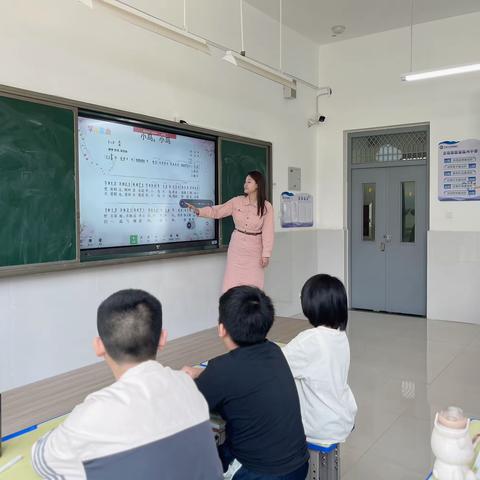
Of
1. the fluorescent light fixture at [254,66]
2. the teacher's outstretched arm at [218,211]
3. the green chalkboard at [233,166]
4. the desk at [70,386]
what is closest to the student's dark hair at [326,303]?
the desk at [70,386]

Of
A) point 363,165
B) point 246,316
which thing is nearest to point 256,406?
point 246,316

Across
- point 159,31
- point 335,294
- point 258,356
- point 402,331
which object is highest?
point 159,31

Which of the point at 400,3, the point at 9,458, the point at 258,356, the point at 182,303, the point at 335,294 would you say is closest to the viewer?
the point at 9,458

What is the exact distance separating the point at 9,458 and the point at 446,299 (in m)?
→ 5.86

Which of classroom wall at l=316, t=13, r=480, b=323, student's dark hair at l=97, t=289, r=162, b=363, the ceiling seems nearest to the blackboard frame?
the ceiling

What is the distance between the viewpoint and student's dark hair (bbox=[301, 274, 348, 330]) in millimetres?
2010

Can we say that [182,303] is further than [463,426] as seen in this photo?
Yes

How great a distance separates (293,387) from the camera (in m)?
1.68

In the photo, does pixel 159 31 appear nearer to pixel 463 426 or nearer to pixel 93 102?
pixel 93 102

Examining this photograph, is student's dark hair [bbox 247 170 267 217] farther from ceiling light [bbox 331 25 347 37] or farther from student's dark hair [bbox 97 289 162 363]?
student's dark hair [bbox 97 289 162 363]

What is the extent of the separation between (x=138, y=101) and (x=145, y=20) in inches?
47.7

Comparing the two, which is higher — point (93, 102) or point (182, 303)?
point (93, 102)

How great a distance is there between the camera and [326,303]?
2.01 meters

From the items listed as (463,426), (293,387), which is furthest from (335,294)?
(463,426)
